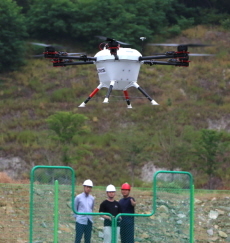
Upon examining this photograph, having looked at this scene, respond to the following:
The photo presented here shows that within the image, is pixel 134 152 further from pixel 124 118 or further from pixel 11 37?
pixel 11 37

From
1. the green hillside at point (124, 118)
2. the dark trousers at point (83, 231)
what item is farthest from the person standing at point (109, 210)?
the green hillside at point (124, 118)

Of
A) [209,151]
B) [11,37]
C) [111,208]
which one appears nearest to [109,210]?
[111,208]

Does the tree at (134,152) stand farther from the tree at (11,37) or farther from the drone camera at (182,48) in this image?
the tree at (11,37)

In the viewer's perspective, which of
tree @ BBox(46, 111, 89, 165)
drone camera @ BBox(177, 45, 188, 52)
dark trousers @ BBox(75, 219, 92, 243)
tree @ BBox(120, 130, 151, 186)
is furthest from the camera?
tree @ BBox(120, 130, 151, 186)

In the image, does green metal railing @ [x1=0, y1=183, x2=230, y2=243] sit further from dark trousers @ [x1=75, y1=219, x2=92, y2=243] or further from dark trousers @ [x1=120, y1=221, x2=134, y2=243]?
dark trousers @ [x1=120, y1=221, x2=134, y2=243]

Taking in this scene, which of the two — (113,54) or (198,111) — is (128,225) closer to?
(113,54)

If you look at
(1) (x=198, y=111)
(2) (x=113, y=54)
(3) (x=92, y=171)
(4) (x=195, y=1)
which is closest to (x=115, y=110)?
(1) (x=198, y=111)

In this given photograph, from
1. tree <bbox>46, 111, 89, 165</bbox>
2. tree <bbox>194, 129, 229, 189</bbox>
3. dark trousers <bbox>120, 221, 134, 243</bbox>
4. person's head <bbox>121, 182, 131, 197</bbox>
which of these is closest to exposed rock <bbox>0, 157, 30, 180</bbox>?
tree <bbox>46, 111, 89, 165</bbox>
